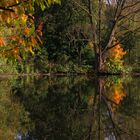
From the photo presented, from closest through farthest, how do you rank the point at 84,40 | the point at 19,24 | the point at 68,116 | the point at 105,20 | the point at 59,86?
1. the point at 19,24
2. the point at 68,116
3. the point at 59,86
4. the point at 84,40
5. the point at 105,20

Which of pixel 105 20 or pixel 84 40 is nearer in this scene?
pixel 84 40

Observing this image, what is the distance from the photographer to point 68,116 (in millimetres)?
12539

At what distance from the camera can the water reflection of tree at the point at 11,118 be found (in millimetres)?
9938

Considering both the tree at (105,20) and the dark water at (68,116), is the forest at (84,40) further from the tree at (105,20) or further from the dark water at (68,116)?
the dark water at (68,116)

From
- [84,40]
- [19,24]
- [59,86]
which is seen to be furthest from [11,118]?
[84,40]

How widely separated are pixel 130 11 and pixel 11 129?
2336 cm

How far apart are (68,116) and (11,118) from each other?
1609mm

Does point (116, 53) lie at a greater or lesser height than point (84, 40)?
lesser

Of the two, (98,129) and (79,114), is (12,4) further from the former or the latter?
(79,114)

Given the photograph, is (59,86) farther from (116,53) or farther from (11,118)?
(116,53)

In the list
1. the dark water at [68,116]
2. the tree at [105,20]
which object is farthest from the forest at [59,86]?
the tree at [105,20]

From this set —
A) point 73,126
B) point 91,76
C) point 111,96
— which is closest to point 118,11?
point 91,76

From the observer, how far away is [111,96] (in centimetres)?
1766

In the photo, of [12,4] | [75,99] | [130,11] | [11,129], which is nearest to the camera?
[12,4]
